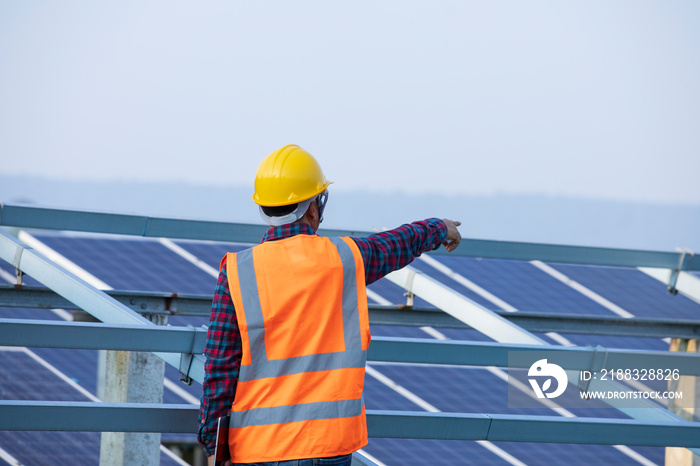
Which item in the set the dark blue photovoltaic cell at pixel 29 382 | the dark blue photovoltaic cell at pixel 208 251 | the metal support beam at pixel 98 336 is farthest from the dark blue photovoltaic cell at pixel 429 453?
the metal support beam at pixel 98 336

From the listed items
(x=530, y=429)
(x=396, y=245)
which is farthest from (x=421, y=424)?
(x=396, y=245)

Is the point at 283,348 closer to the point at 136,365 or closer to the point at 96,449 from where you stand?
the point at 136,365

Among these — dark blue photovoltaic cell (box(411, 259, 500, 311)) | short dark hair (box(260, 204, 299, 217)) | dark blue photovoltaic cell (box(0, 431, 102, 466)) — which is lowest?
dark blue photovoltaic cell (box(0, 431, 102, 466))

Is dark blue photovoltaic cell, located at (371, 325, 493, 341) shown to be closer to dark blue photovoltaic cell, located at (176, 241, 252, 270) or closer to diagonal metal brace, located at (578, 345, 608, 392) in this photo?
dark blue photovoltaic cell, located at (176, 241, 252, 270)

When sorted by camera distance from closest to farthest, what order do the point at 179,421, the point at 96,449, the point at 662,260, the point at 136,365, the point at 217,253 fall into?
the point at 179,421 < the point at 136,365 < the point at 662,260 < the point at 96,449 < the point at 217,253

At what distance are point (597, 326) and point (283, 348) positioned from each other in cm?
339

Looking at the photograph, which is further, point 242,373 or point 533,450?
point 533,450

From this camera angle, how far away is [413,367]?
8102 mm

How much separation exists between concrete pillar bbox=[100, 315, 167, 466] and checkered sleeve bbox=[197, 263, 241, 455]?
6.67 feet

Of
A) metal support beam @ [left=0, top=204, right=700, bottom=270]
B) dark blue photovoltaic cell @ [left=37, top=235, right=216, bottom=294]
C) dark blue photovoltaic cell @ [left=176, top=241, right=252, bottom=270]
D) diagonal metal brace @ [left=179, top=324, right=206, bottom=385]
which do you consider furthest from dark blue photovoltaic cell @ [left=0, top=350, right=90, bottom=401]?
diagonal metal brace @ [left=179, top=324, right=206, bottom=385]

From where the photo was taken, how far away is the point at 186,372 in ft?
8.36

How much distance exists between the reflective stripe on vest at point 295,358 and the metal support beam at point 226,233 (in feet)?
7.48

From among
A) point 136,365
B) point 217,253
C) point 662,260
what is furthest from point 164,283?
point 662,260

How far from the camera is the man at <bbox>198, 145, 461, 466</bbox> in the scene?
208cm
